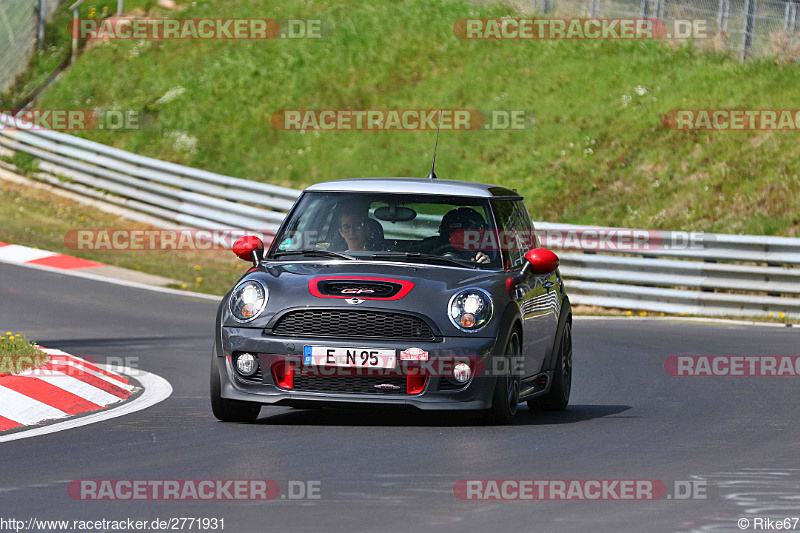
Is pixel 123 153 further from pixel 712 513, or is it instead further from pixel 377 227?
pixel 712 513

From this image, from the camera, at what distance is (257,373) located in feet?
29.1

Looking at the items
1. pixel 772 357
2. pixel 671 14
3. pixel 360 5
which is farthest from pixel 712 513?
pixel 360 5

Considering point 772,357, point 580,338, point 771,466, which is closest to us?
point 771,466

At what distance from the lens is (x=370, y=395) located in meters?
8.76

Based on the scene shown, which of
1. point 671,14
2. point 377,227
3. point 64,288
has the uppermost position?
point 671,14

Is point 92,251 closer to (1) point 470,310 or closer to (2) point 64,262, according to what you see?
(2) point 64,262

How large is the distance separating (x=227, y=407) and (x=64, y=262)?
12050 millimetres

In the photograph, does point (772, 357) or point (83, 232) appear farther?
point (83, 232)

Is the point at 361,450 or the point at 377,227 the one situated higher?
the point at 377,227

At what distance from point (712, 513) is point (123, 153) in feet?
64.7

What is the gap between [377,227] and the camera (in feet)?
31.9

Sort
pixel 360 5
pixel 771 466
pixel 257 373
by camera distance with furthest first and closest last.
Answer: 1. pixel 360 5
2. pixel 257 373
3. pixel 771 466
